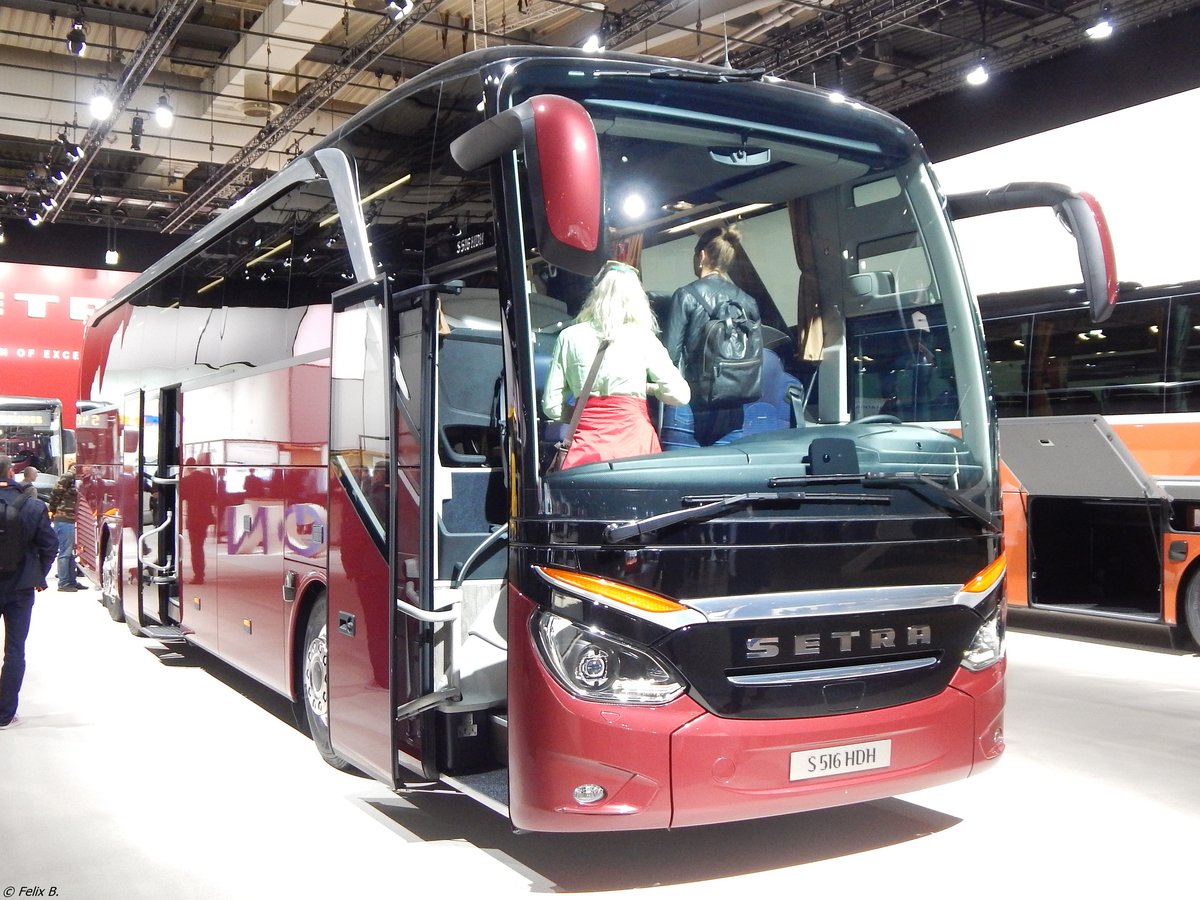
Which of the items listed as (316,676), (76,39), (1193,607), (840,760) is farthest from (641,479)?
(76,39)

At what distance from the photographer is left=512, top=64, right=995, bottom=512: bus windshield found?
4.17 m

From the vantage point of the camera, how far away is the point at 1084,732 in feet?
20.9

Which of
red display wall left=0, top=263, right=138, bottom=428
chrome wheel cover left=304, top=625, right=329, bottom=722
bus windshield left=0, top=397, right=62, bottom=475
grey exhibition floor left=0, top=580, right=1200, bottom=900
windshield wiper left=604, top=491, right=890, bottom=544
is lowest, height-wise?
grey exhibition floor left=0, top=580, right=1200, bottom=900

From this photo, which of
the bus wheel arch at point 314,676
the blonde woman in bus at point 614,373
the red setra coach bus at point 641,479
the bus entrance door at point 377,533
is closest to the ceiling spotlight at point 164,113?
the red setra coach bus at point 641,479

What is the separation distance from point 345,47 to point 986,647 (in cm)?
1354

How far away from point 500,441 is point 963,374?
1.77m

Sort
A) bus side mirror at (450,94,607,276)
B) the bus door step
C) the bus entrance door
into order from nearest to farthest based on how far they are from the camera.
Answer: bus side mirror at (450,94,607,276) < the bus entrance door < the bus door step

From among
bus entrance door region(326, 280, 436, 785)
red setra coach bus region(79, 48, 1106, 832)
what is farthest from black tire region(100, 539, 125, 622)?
bus entrance door region(326, 280, 436, 785)

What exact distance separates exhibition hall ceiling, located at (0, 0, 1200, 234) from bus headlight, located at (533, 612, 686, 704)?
947cm

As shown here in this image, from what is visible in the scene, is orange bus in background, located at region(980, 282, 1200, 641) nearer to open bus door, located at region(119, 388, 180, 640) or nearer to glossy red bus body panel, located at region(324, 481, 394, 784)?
glossy red bus body panel, located at region(324, 481, 394, 784)

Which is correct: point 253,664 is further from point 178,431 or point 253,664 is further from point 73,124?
point 73,124

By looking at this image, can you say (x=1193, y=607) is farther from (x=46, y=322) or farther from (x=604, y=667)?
(x=46, y=322)

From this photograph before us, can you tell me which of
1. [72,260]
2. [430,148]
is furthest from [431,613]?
[72,260]

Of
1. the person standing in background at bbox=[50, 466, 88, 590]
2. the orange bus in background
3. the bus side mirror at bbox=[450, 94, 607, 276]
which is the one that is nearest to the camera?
the bus side mirror at bbox=[450, 94, 607, 276]
